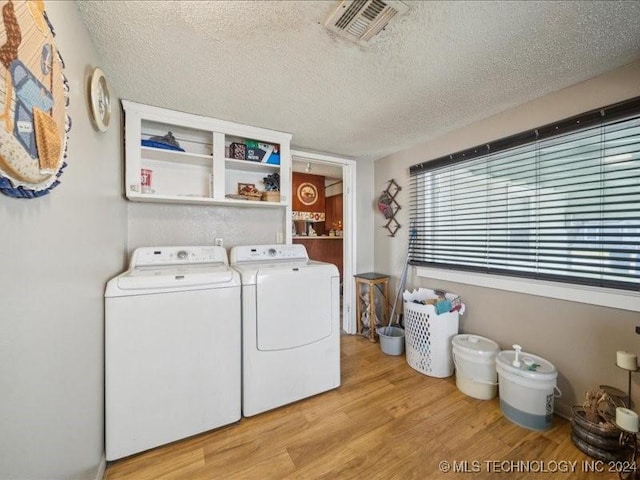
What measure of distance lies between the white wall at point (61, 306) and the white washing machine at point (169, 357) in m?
0.08

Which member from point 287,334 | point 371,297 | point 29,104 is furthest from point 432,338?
point 29,104

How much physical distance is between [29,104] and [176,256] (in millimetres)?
1402

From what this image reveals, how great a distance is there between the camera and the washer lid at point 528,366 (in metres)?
1.56

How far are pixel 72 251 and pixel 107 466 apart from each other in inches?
48.8

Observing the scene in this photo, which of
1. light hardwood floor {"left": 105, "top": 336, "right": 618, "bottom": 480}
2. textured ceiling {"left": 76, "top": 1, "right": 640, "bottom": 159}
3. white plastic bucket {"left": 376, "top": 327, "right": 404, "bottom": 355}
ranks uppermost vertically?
textured ceiling {"left": 76, "top": 1, "right": 640, "bottom": 159}

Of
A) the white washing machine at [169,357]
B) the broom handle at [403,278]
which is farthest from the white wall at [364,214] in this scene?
the white washing machine at [169,357]

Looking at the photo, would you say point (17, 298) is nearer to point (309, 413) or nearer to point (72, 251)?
point (72, 251)

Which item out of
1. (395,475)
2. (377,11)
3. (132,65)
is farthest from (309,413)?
(132,65)

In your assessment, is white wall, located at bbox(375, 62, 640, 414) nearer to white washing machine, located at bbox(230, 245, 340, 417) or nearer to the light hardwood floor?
the light hardwood floor

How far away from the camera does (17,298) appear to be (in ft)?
2.26

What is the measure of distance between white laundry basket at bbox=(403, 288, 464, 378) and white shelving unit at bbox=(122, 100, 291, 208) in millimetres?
1617

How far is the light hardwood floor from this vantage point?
131 cm

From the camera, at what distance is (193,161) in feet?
7.27

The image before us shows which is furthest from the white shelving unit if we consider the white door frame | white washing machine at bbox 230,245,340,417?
the white door frame
